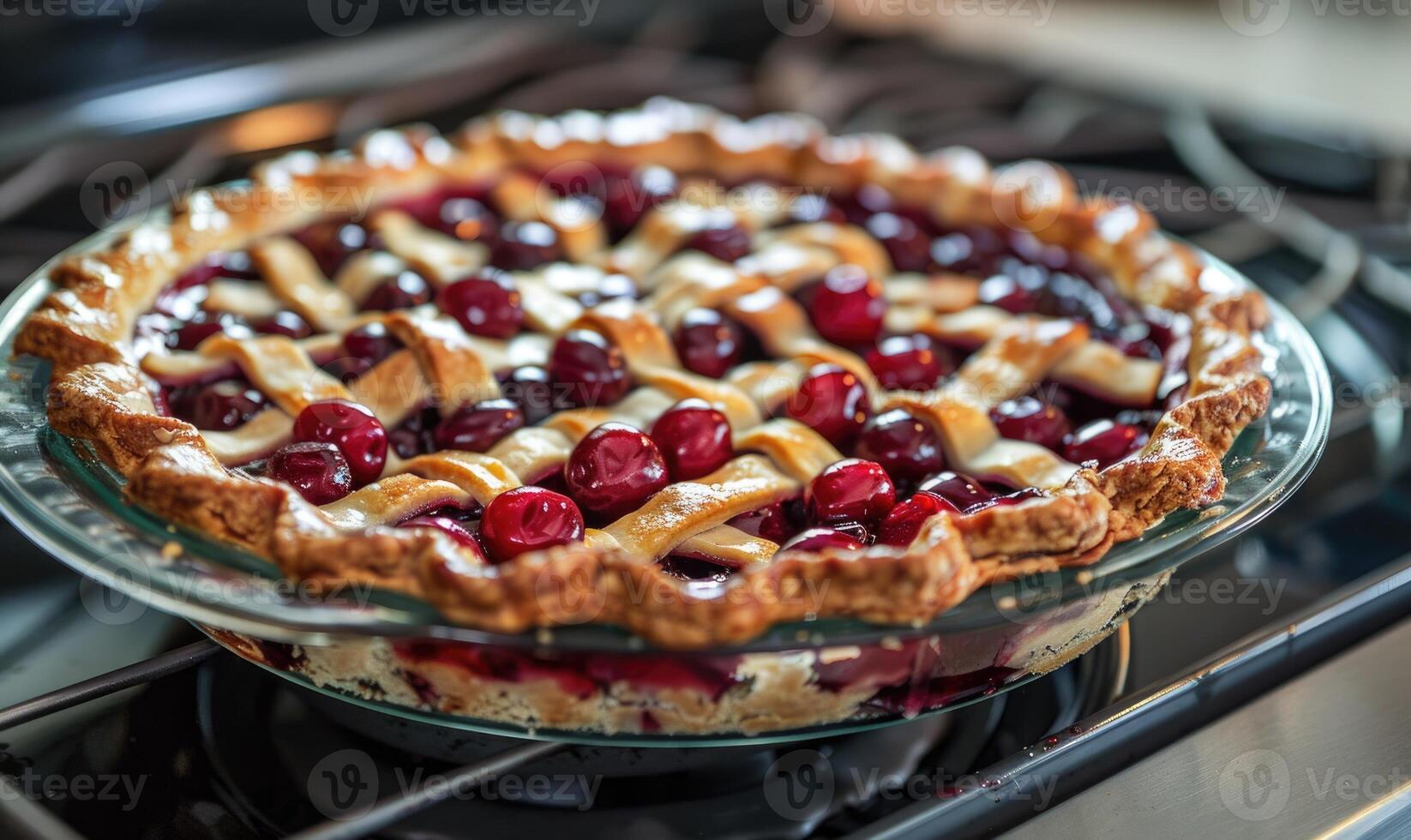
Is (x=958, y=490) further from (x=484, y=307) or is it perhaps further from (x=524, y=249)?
(x=524, y=249)

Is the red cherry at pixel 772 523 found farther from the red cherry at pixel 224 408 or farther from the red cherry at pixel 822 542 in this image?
the red cherry at pixel 224 408

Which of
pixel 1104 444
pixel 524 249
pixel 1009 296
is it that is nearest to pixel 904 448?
pixel 1104 444

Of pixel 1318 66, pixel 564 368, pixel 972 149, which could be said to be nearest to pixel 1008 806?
pixel 564 368

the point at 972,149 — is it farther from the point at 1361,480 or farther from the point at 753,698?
the point at 753,698

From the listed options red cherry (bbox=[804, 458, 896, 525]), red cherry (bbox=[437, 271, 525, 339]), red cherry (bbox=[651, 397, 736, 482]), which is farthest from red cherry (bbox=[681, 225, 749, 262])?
red cherry (bbox=[804, 458, 896, 525])

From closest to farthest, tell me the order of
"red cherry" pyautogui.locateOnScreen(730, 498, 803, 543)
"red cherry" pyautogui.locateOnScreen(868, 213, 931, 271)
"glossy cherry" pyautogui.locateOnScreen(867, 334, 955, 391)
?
1. "red cherry" pyautogui.locateOnScreen(730, 498, 803, 543)
2. "glossy cherry" pyautogui.locateOnScreen(867, 334, 955, 391)
3. "red cherry" pyautogui.locateOnScreen(868, 213, 931, 271)

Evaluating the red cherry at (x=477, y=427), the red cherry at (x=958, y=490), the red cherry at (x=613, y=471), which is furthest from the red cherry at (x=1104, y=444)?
the red cherry at (x=477, y=427)

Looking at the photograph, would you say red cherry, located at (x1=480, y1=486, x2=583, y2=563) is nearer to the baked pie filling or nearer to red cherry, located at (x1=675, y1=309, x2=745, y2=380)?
the baked pie filling
